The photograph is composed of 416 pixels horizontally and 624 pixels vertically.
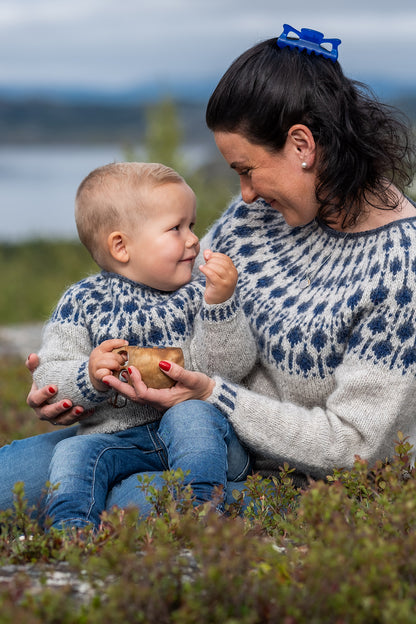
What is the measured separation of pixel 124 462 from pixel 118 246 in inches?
39.8

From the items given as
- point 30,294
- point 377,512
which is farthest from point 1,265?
point 377,512

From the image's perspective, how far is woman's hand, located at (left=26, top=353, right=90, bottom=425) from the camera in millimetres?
3553

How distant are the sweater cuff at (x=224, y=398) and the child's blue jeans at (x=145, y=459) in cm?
4

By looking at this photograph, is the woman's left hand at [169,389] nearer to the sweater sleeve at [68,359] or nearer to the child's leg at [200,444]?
the child's leg at [200,444]

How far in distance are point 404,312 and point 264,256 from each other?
2.92 ft

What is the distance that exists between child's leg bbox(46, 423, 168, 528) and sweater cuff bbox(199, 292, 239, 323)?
59 cm

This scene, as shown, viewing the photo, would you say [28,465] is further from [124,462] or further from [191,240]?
[191,240]

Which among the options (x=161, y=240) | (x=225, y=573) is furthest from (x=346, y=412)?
(x=225, y=573)

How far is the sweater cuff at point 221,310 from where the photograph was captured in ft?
11.2

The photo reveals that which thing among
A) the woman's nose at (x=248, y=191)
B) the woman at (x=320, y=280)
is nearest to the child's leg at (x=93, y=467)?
the woman at (x=320, y=280)

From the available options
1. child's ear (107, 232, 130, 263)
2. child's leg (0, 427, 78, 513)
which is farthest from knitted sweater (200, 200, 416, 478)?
child's leg (0, 427, 78, 513)

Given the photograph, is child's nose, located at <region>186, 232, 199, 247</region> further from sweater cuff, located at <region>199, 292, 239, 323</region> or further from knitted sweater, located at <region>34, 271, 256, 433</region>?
sweater cuff, located at <region>199, 292, 239, 323</region>

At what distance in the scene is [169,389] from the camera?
3.39 m

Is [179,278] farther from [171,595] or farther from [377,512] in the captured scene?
[171,595]
